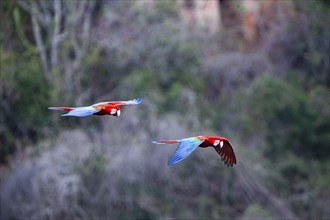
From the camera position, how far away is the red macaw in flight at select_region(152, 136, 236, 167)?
28.3 feet

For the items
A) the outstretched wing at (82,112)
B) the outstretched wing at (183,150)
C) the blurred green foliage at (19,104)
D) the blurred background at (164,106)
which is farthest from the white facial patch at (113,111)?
the blurred green foliage at (19,104)

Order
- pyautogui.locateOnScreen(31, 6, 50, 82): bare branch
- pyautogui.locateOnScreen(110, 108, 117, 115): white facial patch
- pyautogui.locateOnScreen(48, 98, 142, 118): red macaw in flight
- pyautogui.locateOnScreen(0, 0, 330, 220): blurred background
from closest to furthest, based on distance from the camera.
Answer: pyautogui.locateOnScreen(48, 98, 142, 118): red macaw in flight < pyautogui.locateOnScreen(110, 108, 117, 115): white facial patch < pyautogui.locateOnScreen(0, 0, 330, 220): blurred background < pyautogui.locateOnScreen(31, 6, 50, 82): bare branch

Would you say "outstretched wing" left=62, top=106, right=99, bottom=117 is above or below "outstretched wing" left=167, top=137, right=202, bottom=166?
above

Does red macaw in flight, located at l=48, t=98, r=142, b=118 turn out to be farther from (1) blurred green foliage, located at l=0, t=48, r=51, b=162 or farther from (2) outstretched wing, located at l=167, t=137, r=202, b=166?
(1) blurred green foliage, located at l=0, t=48, r=51, b=162

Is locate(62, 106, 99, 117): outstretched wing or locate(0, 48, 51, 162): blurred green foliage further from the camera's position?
locate(0, 48, 51, 162): blurred green foliage

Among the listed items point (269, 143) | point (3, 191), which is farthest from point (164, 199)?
point (269, 143)

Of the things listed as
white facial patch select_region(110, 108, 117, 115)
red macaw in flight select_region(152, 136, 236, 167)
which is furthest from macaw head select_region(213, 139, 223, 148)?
white facial patch select_region(110, 108, 117, 115)

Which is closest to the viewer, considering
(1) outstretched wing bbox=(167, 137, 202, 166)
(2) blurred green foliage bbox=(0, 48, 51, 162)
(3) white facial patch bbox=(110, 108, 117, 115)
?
(1) outstretched wing bbox=(167, 137, 202, 166)

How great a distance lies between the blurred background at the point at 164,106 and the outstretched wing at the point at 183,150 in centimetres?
781

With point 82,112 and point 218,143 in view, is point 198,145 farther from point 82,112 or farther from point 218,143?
point 82,112

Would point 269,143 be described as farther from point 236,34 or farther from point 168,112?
point 236,34

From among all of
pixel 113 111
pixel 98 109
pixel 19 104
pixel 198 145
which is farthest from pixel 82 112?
pixel 19 104

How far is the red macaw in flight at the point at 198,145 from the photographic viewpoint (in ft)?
28.3

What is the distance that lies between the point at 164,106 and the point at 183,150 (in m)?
10.8
